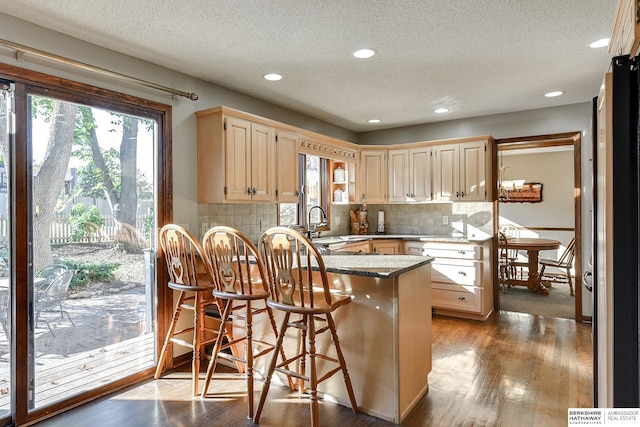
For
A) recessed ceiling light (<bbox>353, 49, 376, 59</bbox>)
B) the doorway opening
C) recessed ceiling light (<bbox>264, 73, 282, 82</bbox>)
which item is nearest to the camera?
recessed ceiling light (<bbox>353, 49, 376, 59</bbox>)

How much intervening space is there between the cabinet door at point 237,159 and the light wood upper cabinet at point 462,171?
246 cm

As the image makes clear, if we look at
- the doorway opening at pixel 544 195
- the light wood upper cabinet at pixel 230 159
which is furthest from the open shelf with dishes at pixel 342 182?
the doorway opening at pixel 544 195

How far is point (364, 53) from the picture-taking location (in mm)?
2787

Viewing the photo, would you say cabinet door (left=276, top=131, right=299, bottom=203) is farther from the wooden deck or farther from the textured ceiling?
the wooden deck

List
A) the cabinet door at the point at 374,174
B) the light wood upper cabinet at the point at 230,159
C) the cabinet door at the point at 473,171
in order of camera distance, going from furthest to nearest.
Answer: the cabinet door at the point at 374,174, the cabinet door at the point at 473,171, the light wood upper cabinet at the point at 230,159

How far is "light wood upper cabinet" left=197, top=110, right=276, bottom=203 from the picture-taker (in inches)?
123

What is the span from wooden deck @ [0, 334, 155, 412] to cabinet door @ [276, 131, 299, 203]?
166 centimetres

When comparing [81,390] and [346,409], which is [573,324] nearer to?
[346,409]

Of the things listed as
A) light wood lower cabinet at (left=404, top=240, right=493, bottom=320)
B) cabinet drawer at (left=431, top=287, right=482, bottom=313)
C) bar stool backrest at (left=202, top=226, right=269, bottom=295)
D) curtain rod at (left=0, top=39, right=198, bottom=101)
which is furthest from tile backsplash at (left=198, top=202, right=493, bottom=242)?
bar stool backrest at (left=202, top=226, right=269, bottom=295)

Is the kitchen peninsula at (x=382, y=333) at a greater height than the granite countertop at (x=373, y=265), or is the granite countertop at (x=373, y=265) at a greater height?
the granite countertop at (x=373, y=265)

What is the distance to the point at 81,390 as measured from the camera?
256 centimetres

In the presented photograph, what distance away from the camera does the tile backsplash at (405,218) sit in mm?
3781

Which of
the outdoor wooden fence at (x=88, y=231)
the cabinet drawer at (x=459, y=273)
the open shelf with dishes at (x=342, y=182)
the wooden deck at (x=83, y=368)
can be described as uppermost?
the open shelf with dishes at (x=342, y=182)

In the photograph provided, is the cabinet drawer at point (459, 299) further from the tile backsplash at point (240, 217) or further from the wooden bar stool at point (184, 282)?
the wooden bar stool at point (184, 282)
